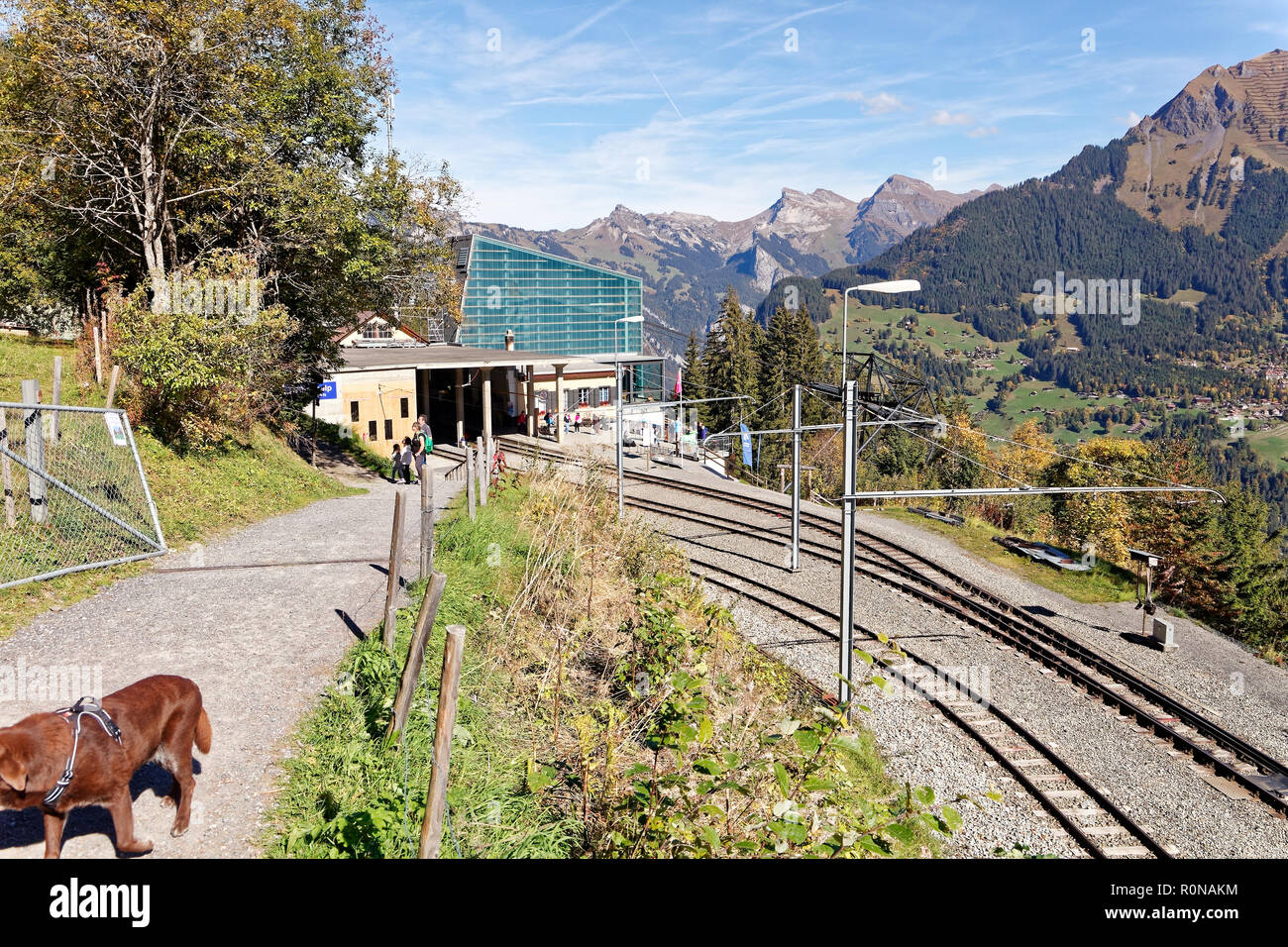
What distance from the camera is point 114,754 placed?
15.1 feet

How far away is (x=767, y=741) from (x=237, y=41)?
21701 mm

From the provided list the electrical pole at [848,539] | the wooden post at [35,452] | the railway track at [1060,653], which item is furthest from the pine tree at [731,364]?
the wooden post at [35,452]

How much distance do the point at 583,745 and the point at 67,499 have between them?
1044 centimetres

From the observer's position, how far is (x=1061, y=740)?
1330 centimetres

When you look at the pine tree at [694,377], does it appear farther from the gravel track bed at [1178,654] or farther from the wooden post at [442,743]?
the wooden post at [442,743]

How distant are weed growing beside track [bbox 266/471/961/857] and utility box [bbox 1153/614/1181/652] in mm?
9109

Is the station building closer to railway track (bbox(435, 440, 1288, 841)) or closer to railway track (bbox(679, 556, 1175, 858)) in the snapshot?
railway track (bbox(435, 440, 1288, 841))

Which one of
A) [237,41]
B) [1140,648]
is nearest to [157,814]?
[1140,648]

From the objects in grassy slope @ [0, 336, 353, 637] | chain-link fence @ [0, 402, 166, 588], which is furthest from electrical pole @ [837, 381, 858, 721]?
chain-link fence @ [0, 402, 166, 588]

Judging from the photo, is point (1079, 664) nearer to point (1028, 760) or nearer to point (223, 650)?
point (1028, 760)

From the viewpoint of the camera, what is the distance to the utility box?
17484mm

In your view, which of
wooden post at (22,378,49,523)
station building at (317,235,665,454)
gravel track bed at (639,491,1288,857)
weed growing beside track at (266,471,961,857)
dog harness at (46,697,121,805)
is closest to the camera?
dog harness at (46,697,121,805)

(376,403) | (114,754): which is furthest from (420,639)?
(376,403)
